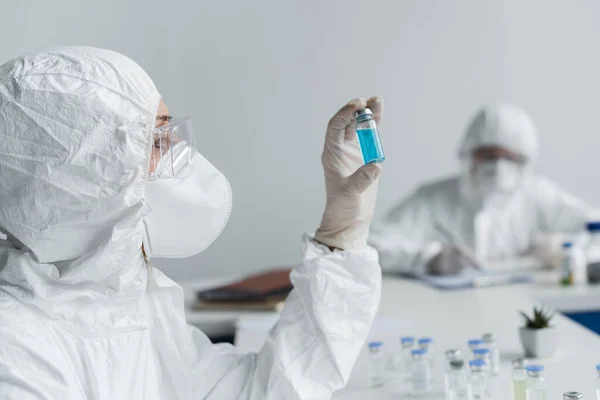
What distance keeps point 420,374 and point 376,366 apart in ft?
0.41

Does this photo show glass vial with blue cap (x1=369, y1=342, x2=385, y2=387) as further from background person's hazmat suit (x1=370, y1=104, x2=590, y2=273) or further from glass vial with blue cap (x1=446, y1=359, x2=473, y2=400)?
background person's hazmat suit (x1=370, y1=104, x2=590, y2=273)

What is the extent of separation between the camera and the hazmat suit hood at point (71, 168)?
3.63ft

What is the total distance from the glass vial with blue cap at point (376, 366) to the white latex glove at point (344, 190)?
0.74 feet

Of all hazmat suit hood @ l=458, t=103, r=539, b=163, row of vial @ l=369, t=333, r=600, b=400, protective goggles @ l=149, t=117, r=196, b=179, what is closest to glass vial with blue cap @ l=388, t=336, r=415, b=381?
row of vial @ l=369, t=333, r=600, b=400

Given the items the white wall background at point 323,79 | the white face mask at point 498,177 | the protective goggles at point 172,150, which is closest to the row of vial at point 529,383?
the protective goggles at point 172,150

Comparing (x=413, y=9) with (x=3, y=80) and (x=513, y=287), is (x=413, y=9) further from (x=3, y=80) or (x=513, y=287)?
(x=3, y=80)

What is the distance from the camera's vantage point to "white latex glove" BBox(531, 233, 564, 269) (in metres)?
2.95

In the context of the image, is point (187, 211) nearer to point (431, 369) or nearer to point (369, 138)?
point (369, 138)

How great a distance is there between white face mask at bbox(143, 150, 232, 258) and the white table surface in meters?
0.41

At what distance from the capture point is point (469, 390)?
4.52 ft

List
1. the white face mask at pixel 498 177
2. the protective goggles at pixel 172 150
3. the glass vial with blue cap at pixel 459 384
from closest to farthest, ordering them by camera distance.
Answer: the protective goggles at pixel 172 150 < the glass vial with blue cap at pixel 459 384 < the white face mask at pixel 498 177

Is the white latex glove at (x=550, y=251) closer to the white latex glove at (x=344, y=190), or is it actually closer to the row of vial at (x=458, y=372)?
the row of vial at (x=458, y=372)

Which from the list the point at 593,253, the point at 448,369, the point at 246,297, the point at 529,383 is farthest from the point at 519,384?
the point at 593,253

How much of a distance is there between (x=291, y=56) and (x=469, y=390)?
3.25m
